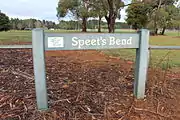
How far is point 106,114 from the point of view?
3.23 metres

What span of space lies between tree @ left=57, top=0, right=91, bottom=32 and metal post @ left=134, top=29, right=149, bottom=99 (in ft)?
120

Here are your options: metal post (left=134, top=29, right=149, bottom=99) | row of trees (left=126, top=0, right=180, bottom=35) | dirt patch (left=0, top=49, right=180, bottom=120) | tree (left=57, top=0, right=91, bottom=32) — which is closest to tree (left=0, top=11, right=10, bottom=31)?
tree (left=57, top=0, right=91, bottom=32)

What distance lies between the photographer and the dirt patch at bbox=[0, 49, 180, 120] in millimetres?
3195

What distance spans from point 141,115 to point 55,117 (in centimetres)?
117

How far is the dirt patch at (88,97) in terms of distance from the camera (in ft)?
10.5

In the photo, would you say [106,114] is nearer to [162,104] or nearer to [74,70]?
[162,104]

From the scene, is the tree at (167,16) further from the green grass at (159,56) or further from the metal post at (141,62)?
the metal post at (141,62)

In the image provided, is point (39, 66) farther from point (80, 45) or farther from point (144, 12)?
point (144, 12)

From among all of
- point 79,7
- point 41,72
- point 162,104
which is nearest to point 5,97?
point 41,72

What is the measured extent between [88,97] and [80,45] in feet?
2.88

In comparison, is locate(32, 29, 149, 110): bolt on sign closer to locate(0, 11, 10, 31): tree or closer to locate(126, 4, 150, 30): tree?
locate(126, 4, 150, 30): tree

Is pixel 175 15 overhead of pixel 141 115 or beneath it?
overhead

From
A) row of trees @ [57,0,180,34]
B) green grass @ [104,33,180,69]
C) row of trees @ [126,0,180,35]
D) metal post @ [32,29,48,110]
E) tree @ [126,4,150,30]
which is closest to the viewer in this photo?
metal post @ [32,29,48,110]

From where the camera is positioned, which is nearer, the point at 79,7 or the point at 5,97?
the point at 5,97
